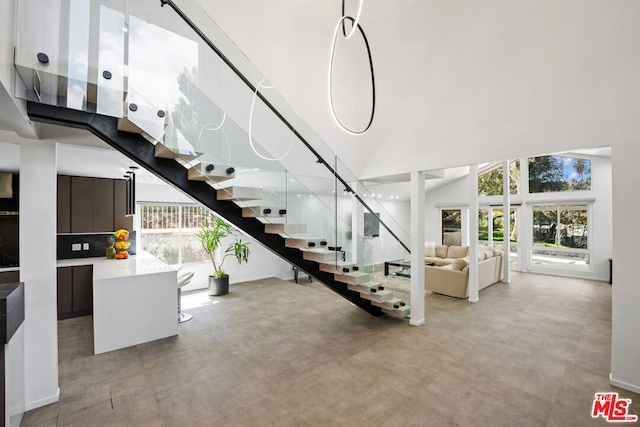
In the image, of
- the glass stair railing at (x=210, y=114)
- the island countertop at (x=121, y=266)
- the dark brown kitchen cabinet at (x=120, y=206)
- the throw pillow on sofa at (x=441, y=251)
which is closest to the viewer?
the glass stair railing at (x=210, y=114)

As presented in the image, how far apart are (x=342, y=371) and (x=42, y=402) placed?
2972 mm

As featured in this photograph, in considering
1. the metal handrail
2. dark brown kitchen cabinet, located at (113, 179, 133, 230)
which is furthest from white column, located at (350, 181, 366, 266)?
dark brown kitchen cabinet, located at (113, 179, 133, 230)

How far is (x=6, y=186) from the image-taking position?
15.1ft

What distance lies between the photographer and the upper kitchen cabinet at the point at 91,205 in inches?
208

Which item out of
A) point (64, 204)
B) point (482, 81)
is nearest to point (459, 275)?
point (482, 81)

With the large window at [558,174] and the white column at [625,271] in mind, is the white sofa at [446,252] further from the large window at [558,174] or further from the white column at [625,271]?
the white column at [625,271]

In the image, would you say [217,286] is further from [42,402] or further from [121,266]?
[42,402]

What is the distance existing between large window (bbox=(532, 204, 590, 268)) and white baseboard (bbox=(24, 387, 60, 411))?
11.8 metres

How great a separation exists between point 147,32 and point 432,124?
401cm

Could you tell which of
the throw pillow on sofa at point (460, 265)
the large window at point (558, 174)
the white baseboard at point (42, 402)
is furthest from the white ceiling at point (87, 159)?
the large window at point (558, 174)

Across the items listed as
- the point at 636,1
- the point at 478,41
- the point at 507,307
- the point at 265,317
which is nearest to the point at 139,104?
the point at 265,317

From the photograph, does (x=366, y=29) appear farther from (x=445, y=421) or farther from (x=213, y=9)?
(x=445, y=421)

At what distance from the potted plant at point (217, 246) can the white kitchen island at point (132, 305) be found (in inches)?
82.2

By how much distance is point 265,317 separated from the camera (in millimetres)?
5035
